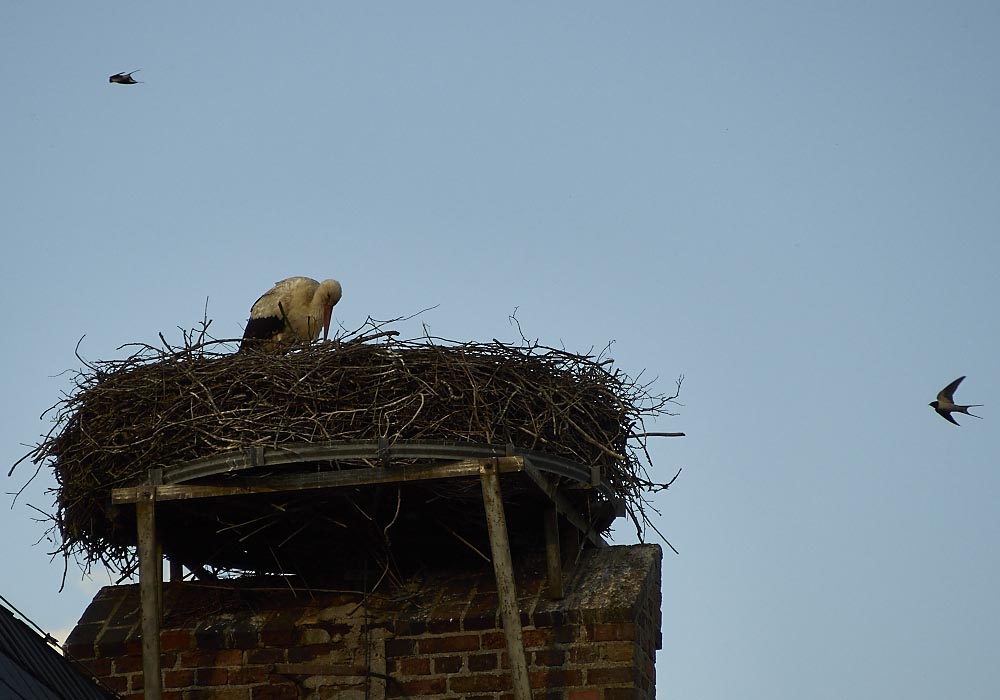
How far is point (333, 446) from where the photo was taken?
732 cm

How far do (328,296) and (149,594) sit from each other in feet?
14.4

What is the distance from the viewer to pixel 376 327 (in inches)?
322

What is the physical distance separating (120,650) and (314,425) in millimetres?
1760

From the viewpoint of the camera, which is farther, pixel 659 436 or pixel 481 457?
pixel 659 436

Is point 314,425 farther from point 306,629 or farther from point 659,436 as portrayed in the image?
point 659,436

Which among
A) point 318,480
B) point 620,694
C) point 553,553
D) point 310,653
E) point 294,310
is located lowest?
point 620,694

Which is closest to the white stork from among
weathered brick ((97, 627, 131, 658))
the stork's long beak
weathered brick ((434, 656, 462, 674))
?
the stork's long beak

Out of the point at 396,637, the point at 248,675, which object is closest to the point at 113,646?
the point at 248,675

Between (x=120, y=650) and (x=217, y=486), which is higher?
(x=217, y=486)

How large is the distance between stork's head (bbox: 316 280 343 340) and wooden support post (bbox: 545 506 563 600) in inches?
161

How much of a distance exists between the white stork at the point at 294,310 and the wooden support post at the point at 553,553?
393 cm

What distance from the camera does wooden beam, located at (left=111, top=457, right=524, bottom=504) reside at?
24.1 feet

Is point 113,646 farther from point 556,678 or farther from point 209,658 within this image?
point 556,678

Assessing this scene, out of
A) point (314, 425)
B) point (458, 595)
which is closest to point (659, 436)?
point (458, 595)
